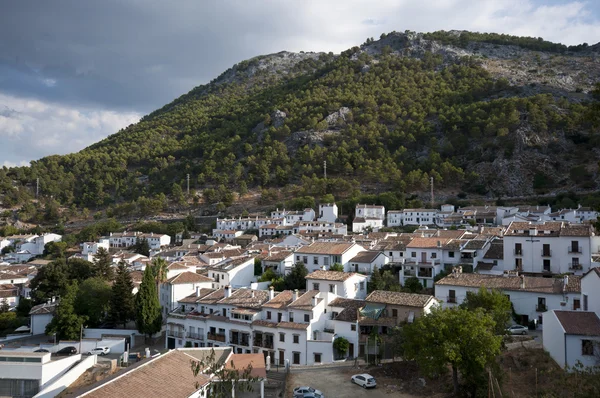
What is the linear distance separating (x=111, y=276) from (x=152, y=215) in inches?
1892

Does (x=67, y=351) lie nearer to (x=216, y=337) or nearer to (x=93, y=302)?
(x=93, y=302)

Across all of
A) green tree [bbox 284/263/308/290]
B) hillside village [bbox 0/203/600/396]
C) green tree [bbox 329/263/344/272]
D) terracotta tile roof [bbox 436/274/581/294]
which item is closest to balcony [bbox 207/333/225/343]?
hillside village [bbox 0/203/600/396]

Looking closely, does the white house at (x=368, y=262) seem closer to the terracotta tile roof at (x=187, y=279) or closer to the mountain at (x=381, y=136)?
the terracotta tile roof at (x=187, y=279)

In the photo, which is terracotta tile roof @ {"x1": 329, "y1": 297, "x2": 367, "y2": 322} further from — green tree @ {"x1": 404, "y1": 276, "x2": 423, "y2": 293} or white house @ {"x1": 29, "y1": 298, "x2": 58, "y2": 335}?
white house @ {"x1": 29, "y1": 298, "x2": 58, "y2": 335}

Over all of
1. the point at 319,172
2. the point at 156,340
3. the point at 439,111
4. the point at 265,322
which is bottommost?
the point at 156,340

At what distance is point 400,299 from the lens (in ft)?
83.7

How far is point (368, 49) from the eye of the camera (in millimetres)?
152750

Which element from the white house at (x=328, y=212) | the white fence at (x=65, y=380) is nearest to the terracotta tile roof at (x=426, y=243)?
the white fence at (x=65, y=380)

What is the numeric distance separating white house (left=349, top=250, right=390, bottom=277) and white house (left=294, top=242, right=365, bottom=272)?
45cm

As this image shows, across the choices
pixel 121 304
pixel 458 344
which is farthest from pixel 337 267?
pixel 458 344

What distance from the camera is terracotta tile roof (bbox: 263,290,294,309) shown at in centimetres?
2688

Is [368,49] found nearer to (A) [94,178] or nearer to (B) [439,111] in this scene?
(B) [439,111]

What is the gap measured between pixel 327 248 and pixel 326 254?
3.98 feet

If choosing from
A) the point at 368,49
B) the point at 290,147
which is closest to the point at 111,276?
the point at 290,147
